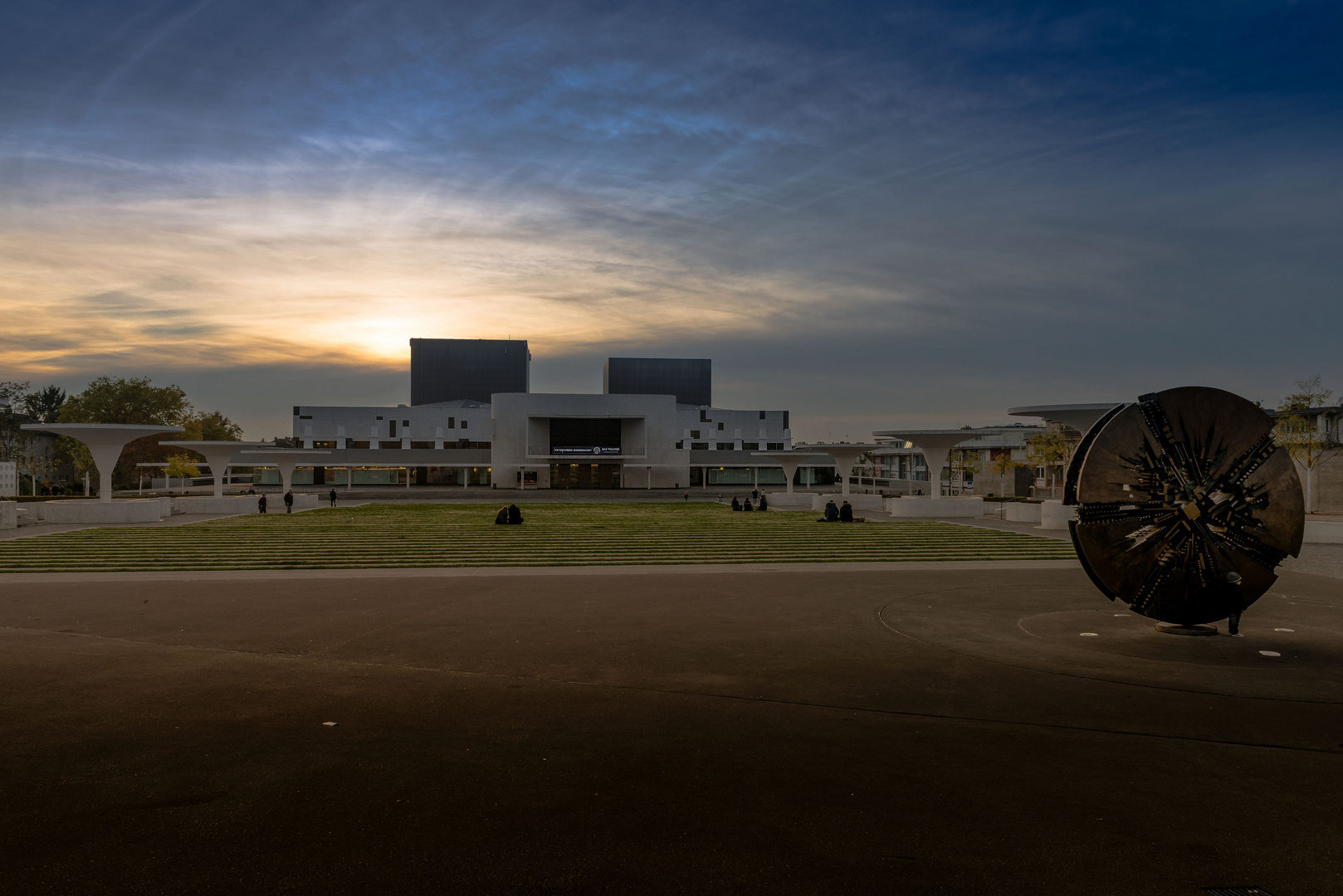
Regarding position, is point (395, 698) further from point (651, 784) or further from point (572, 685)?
point (651, 784)

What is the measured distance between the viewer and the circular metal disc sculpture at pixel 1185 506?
13359 mm

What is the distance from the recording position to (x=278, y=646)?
12414 mm

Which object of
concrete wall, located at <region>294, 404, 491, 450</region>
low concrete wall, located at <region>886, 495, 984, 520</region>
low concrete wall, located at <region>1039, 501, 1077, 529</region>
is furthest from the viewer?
concrete wall, located at <region>294, 404, 491, 450</region>

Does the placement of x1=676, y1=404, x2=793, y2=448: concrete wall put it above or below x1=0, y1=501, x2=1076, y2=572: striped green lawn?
above

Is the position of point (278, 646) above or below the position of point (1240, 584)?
below

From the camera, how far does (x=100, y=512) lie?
38.9m

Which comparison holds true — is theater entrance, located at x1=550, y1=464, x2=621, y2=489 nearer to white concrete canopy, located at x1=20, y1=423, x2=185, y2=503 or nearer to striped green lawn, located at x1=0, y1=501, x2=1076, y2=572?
striped green lawn, located at x1=0, y1=501, x2=1076, y2=572

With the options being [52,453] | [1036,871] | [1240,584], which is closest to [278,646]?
[1036,871]

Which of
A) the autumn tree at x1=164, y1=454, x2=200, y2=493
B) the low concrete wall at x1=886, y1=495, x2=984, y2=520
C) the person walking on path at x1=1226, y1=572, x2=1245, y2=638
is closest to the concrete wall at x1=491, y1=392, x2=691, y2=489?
the autumn tree at x1=164, y1=454, x2=200, y2=493

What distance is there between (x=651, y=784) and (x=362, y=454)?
3408 inches

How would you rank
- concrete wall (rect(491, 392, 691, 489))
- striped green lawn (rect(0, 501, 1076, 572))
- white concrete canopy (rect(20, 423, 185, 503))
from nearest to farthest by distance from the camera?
striped green lawn (rect(0, 501, 1076, 572))
white concrete canopy (rect(20, 423, 185, 503))
concrete wall (rect(491, 392, 691, 489))

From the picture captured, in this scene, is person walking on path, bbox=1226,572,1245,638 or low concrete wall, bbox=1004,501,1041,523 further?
low concrete wall, bbox=1004,501,1041,523

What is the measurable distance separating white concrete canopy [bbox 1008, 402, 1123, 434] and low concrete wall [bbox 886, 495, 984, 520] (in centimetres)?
677

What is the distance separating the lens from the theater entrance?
87.3m
